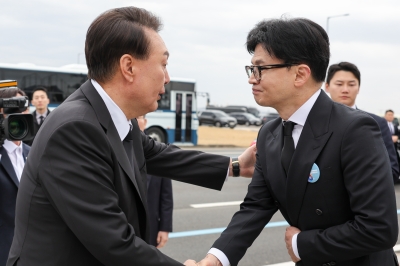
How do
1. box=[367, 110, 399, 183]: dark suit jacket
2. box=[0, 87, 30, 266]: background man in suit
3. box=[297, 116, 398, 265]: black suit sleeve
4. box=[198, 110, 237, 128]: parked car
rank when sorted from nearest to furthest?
box=[297, 116, 398, 265]: black suit sleeve → box=[0, 87, 30, 266]: background man in suit → box=[367, 110, 399, 183]: dark suit jacket → box=[198, 110, 237, 128]: parked car

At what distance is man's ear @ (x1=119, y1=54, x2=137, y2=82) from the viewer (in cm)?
206

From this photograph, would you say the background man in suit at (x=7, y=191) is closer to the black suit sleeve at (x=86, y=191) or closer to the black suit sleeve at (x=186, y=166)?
the black suit sleeve at (x=186, y=166)

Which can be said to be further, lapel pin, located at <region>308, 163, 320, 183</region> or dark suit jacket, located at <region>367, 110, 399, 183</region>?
dark suit jacket, located at <region>367, 110, 399, 183</region>

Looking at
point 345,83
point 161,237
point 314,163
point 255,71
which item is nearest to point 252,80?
point 255,71

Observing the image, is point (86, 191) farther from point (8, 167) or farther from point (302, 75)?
point (8, 167)

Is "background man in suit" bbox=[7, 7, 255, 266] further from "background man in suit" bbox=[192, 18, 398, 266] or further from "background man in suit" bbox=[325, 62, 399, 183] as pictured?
"background man in suit" bbox=[325, 62, 399, 183]

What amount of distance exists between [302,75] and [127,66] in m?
0.90

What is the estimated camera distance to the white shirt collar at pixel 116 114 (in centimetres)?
212

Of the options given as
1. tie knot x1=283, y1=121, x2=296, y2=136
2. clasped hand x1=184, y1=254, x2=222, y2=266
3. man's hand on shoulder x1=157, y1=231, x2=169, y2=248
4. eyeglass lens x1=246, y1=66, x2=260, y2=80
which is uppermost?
eyeglass lens x1=246, y1=66, x2=260, y2=80

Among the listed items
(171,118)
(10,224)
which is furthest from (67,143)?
(171,118)

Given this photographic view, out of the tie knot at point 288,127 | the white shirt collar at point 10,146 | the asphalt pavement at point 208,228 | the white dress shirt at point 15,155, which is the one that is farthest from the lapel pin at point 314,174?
the asphalt pavement at point 208,228

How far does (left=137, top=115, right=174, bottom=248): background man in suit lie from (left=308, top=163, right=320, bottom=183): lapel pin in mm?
2680

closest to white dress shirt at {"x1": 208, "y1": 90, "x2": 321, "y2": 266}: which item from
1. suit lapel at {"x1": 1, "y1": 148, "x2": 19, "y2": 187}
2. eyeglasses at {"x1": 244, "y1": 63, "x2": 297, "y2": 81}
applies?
eyeglasses at {"x1": 244, "y1": 63, "x2": 297, "y2": 81}

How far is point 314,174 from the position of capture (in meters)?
2.30
